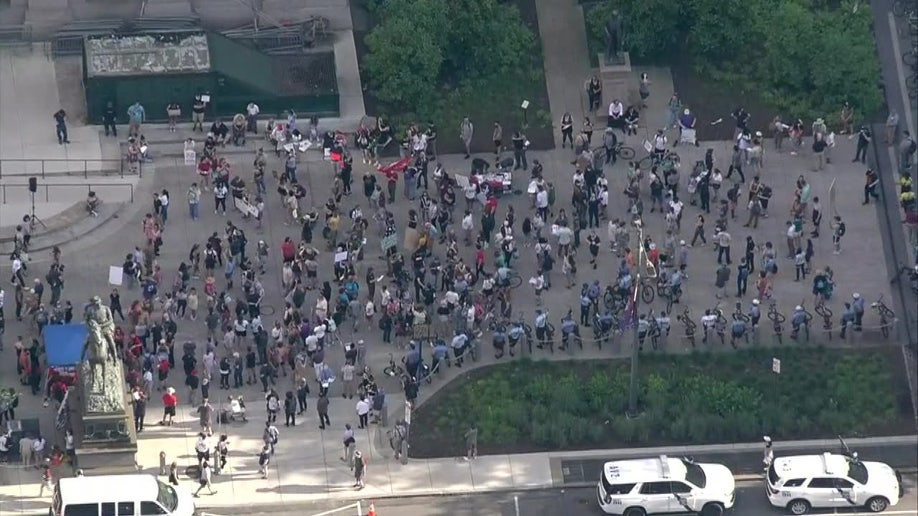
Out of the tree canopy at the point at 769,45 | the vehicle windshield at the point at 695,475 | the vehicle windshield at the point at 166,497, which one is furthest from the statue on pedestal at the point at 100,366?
the tree canopy at the point at 769,45

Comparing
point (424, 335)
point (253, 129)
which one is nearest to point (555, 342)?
point (424, 335)

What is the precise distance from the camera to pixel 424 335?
114000 mm

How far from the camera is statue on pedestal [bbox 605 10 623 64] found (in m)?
124

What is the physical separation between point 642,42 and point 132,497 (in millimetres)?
27464

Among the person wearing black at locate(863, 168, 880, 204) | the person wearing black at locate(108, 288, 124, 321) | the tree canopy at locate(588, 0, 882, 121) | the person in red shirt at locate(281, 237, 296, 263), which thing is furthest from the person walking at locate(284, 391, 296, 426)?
the person wearing black at locate(863, 168, 880, 204)

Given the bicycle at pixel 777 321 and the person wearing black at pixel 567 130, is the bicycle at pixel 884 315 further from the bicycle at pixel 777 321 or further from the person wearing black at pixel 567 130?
the person wearing black at pixel 567 130

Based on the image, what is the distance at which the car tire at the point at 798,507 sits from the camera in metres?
108

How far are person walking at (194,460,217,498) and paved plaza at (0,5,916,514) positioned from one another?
257 millimetres

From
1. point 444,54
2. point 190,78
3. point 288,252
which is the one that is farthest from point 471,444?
point 190,78

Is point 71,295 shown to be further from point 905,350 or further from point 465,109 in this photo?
point 905,350

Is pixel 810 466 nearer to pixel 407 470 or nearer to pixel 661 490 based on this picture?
pixel 661 490

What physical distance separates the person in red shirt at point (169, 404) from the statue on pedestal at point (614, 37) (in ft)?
70.1

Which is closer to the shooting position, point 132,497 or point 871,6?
point 132,497

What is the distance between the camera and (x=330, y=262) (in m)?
117
